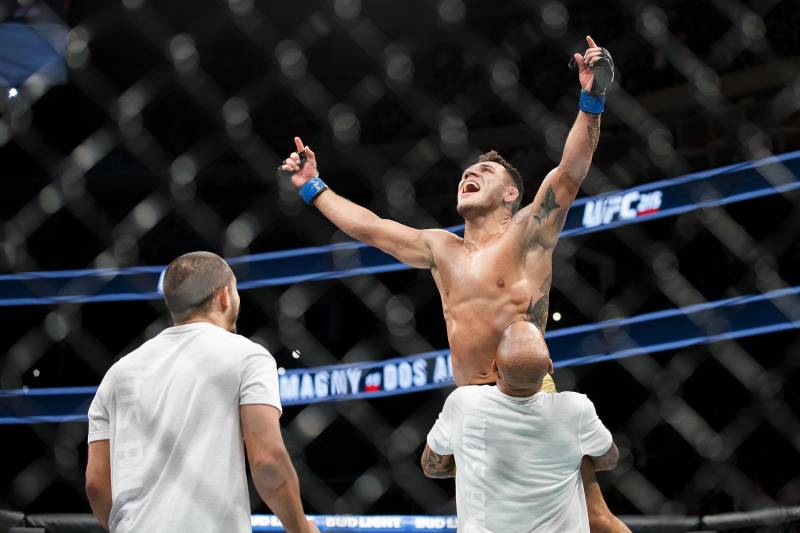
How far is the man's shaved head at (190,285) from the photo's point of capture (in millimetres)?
1426

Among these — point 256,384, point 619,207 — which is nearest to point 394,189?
point 619,207

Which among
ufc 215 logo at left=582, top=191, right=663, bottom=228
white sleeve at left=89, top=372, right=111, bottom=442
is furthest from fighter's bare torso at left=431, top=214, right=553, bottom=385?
ufc 215 logo at left=582, top=191, right=663, bottom=228

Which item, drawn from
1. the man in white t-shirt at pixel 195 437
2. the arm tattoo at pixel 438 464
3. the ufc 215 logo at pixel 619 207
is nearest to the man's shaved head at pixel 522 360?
the arm tattoo at pixel 438 464

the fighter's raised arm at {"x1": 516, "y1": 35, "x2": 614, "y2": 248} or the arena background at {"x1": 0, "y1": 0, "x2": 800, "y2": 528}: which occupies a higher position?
the arena background at {"x1": 0, "y1": 0, "x2": 800, "y2": 528}

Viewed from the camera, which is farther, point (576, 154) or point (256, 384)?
point (576, 154)

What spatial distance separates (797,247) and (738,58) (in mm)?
1258

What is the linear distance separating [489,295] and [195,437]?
744 mm

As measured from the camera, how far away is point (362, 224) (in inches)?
80.8

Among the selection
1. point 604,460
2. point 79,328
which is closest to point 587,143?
point 604,460

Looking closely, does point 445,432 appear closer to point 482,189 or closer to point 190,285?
point 190,285

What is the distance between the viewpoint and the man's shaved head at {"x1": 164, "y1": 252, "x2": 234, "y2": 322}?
143cm

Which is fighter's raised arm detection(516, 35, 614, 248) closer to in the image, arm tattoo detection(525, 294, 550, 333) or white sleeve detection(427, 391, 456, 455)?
arm tattoo detection(525, 294, 550, 333)

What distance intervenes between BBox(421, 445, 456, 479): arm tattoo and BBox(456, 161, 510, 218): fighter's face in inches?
22.2

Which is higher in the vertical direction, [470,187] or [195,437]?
[470,187]
